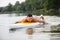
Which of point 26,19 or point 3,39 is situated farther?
point 26,19

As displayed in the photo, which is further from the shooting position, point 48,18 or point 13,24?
point 48,18

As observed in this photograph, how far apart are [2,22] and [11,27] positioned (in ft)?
2.01

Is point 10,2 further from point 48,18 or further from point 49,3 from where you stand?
point 48,18

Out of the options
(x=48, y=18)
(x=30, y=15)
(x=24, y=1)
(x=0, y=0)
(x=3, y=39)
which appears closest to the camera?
(x=3, y=39)

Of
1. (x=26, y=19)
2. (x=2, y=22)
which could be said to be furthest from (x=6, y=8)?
(x=2, y=22)

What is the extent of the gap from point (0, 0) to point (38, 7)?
0.78 meters

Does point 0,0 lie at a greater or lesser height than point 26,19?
greater

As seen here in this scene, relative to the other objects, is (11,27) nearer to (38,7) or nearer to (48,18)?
(38,7)

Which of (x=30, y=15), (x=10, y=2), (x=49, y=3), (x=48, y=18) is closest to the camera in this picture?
(x=10, y=2)

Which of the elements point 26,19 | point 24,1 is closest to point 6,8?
point 24,1

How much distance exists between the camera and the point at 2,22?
15.1ft

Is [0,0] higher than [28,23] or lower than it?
higher

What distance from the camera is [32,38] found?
116 inches

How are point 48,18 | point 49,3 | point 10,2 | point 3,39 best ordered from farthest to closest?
point 48,18
point 49,3
point 10,2
point 3,39
